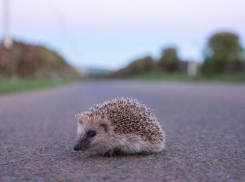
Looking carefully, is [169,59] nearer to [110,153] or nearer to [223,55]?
[223,55]

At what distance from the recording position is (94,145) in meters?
4.50

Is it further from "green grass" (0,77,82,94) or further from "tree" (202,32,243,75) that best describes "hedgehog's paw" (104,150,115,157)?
"tree" (202,32,243,75)

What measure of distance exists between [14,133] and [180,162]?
333cm

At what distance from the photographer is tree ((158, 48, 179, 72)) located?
6294 centimetres

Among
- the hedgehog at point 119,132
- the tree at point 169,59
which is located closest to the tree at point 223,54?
the tree at point 169,59

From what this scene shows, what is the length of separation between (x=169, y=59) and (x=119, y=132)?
59.3 m

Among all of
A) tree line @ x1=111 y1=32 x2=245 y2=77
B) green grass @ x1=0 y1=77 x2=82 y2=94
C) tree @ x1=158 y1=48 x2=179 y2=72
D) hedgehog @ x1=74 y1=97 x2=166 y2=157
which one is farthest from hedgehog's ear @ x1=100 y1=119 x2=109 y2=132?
tree @ x1=158 y1=48 x2=179 y2=72

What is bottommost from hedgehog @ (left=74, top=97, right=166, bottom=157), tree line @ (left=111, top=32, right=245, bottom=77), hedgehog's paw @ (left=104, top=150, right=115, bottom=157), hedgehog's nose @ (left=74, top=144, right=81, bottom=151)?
hedgehog's paw @ (left=104, top=150, right=115, bottom=157)

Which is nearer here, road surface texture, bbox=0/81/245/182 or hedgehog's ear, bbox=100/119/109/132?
road surface texture, bbox=0/81/245/182

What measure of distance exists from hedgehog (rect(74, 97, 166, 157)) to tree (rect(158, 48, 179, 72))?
193 ft

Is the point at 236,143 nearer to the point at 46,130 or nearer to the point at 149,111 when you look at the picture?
the point at 149,111

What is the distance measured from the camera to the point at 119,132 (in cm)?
448

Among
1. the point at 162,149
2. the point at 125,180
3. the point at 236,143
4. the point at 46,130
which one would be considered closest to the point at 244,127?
the point at 236,143

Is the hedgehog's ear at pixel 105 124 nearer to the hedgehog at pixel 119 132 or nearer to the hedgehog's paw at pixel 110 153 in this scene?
the hedgehog at pixel 119 132
